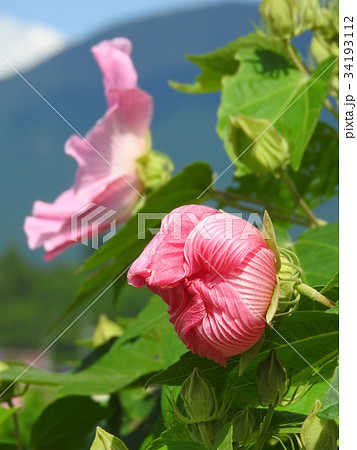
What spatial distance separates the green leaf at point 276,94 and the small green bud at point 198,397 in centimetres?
25

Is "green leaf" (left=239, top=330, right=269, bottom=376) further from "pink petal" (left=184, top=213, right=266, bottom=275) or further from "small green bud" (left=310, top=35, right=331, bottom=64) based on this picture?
"small green bud" (left=310, top=35, right=331, bottom=64)

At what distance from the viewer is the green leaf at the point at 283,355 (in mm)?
291

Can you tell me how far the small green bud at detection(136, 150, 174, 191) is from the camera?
562 mm

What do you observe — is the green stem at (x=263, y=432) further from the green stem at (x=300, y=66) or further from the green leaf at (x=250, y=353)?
the green stem at (x=300, y=66)

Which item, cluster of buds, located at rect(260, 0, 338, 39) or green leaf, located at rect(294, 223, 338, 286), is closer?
green leaf, located at rect(294, 223, 338, 286)

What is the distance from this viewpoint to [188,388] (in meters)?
0.27

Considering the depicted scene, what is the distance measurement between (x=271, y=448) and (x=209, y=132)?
0.42 metres

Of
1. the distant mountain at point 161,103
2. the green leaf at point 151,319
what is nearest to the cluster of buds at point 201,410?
the green leaf at point 151,319

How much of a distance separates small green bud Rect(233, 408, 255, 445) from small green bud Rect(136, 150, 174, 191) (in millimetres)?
312

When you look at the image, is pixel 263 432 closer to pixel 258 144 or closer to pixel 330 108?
pixel 258 144

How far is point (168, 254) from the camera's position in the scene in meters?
0.27

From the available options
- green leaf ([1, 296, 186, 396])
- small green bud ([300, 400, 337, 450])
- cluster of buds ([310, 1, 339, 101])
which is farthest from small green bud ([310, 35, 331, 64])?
small green bud ([300, 400, 337, 450])
